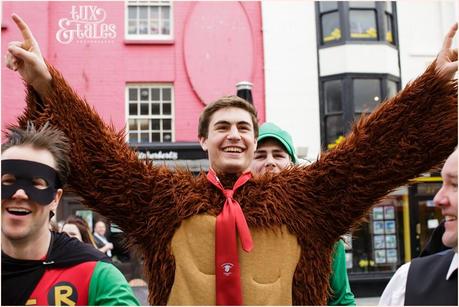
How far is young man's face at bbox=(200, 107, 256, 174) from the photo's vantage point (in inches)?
80.4

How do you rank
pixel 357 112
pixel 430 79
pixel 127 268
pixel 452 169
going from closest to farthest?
pixel 452 169 < pixel 430 79 < pixel 127 268 < pixel 357 112

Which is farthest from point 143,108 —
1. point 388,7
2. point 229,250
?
point 229,250

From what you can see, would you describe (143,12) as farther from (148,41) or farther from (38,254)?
(38,254)

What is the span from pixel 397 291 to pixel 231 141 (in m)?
0.82

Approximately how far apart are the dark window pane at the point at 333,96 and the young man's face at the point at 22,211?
8.64 m

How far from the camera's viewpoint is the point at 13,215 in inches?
63.8

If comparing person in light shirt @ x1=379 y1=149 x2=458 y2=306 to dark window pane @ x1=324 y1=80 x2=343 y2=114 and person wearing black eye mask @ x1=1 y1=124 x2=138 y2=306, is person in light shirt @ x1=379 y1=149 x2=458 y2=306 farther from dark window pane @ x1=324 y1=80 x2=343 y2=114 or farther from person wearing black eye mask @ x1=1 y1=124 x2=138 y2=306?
dark window pane @ x1=324 y1=80 x2=343 y2=114

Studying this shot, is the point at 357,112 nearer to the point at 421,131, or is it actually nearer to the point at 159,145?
the point at 159,145

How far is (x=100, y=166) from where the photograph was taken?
6.57ft

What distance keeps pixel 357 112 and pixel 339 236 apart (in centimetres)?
812

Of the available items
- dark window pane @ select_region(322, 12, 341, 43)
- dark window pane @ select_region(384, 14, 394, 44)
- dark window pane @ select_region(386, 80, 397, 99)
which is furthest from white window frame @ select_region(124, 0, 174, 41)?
dark window pane @ select_region(386, 80, 397, 99)

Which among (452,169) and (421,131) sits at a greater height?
(421,131)

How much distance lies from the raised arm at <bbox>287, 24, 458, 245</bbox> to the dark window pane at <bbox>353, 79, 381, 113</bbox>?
8.12 m

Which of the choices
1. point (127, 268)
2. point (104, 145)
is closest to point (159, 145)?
point (127, 268)
